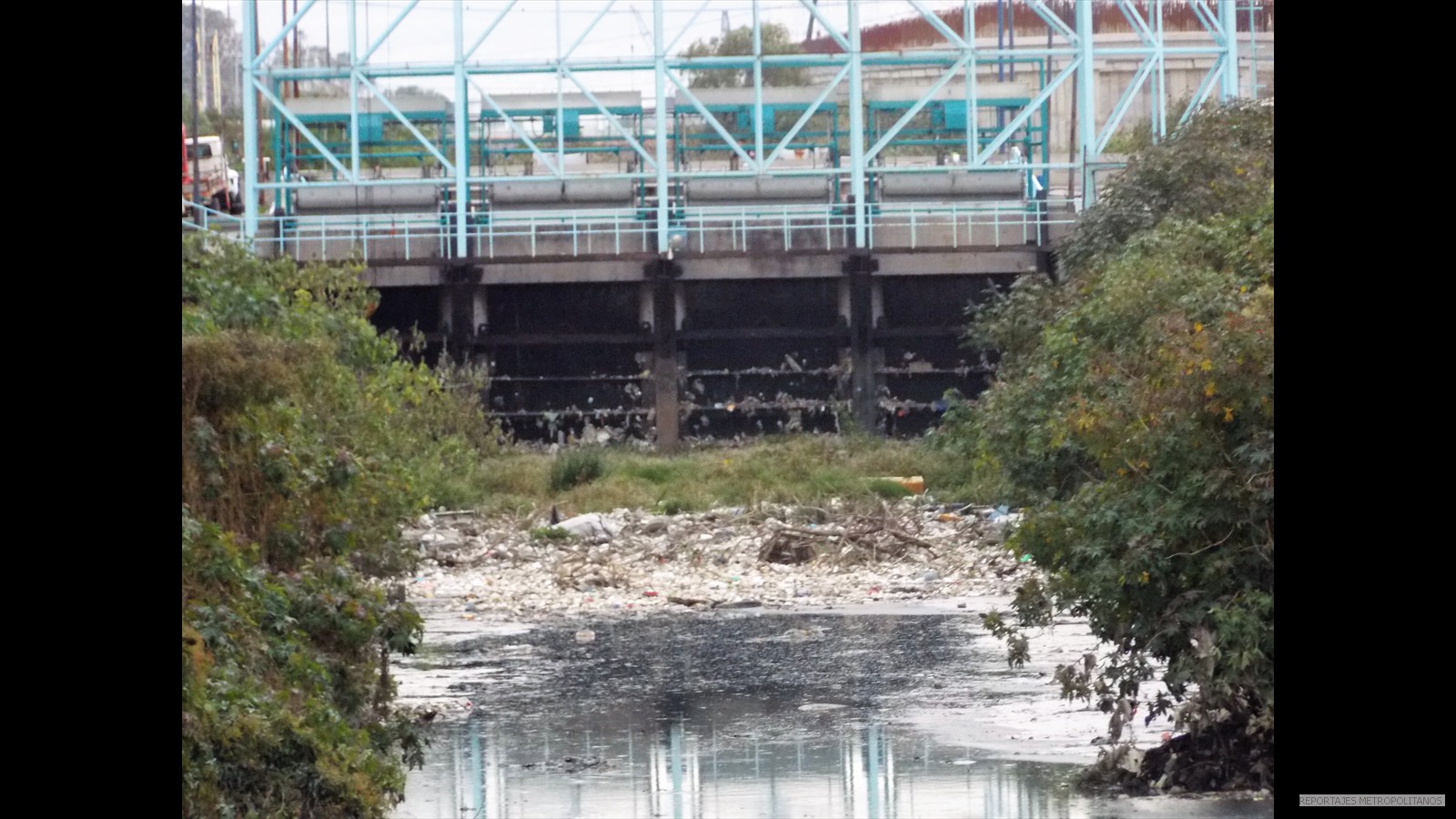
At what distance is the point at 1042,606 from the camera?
8.67m

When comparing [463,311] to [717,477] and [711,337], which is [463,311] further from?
[717,477]

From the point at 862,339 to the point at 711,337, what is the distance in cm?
256

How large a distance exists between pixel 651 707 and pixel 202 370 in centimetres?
371

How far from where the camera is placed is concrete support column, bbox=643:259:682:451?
2858cm

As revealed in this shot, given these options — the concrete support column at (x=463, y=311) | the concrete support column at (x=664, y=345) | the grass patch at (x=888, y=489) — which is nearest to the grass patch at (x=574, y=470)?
the grass patch at (x=888, y=489)

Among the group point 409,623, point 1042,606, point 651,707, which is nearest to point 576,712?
point 651,707

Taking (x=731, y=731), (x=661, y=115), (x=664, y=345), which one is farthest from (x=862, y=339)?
(x=731, y=731)

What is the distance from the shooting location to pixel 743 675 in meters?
12.0

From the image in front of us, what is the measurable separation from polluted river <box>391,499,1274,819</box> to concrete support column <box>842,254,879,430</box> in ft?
26.0

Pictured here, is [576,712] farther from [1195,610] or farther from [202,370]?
[1195,610]
